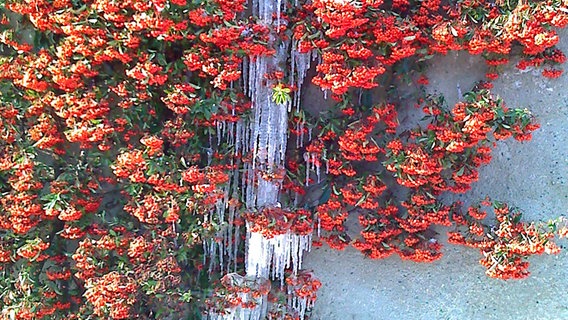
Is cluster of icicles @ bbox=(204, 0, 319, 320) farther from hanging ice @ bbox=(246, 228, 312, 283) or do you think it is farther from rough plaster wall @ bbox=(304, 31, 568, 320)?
rough plaster wall @ bbox=(304, 31, 568, 320)

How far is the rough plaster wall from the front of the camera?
3205 mm

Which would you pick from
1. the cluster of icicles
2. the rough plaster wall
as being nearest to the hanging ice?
the cluster of icicles

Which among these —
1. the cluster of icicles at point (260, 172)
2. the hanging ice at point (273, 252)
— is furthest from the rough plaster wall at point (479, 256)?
the cluster of icicles at point (260, 172)

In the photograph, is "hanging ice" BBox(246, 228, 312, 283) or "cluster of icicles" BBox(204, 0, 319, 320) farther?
"hanging ice" BBox(246, 228, 312, 283)

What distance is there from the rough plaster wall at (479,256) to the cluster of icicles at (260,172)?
0.59 meters

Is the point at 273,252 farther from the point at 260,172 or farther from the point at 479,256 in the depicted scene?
the point at 479,256

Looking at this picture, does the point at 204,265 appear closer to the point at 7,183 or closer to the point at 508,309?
the point at 7,183

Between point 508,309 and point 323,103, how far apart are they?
66.6 inches

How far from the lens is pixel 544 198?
324 cm

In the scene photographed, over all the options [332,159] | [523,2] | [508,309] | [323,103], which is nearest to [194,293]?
[332,159]

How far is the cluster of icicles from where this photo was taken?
3170mm

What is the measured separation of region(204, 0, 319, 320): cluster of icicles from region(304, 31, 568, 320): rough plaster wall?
0.59 metres

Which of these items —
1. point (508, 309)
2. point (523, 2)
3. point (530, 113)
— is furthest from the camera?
point (508, 309)

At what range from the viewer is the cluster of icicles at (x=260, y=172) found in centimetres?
317
